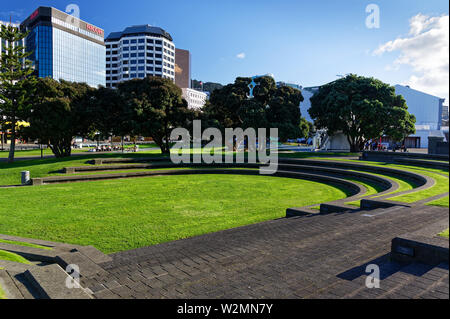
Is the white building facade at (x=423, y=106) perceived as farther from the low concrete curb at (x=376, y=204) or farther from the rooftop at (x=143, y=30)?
the rooftop at (x=143, y=30)

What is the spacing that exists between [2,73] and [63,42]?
102241mm

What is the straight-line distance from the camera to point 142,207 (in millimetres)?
12438

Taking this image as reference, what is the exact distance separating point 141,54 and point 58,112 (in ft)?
340

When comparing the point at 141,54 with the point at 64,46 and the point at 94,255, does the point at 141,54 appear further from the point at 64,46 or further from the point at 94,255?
the point at 94,255

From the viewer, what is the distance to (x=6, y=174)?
20594mm

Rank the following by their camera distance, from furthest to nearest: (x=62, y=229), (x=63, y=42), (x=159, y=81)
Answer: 1. (x=63, y=42)
2. (x=159, y=81)
3. (x=62, y=229)

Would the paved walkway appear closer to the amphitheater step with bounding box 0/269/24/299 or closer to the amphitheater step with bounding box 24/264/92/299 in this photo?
the amphitheater step with bounding box 24/264/92/299

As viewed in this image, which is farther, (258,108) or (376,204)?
(258,108)

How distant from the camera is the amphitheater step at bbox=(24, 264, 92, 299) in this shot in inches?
164

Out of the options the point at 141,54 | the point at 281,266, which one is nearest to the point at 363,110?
the point at 281,266

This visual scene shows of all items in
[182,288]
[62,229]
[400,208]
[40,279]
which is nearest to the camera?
[182,288]

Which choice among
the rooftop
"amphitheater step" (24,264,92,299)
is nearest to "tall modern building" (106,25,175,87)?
the rooftop
